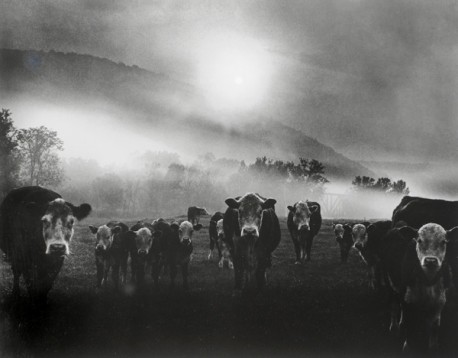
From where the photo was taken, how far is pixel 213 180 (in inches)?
210

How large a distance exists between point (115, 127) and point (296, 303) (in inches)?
112

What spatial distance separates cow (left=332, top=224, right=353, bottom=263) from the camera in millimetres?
5305

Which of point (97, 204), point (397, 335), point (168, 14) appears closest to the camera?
point (397, 335)

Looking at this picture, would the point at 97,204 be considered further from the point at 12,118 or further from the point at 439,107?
the point at 439,107

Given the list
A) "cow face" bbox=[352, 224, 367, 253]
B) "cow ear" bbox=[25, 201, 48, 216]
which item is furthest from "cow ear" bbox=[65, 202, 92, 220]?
"cow face" bbox=[352, 224, 367, 253]

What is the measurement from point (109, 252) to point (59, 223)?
63cm

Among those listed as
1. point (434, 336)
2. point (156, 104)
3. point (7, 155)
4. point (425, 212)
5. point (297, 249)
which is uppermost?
point (156, 104)

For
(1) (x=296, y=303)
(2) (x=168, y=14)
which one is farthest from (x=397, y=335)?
(2) (x=168, y=14)

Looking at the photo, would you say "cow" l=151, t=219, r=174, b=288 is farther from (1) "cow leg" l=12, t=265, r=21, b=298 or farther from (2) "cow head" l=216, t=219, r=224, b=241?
(1) "cow leg" l=12, t=265, r=21, b=298

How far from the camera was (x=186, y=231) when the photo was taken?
239 inches

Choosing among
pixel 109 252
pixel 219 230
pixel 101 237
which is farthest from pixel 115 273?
pixel 219 230

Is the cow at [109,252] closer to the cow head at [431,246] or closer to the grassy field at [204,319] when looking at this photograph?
the grassy field at [204,319]

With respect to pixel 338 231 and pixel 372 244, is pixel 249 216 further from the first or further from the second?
pixel 372 244

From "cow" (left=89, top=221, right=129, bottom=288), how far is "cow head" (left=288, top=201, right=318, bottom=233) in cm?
209
